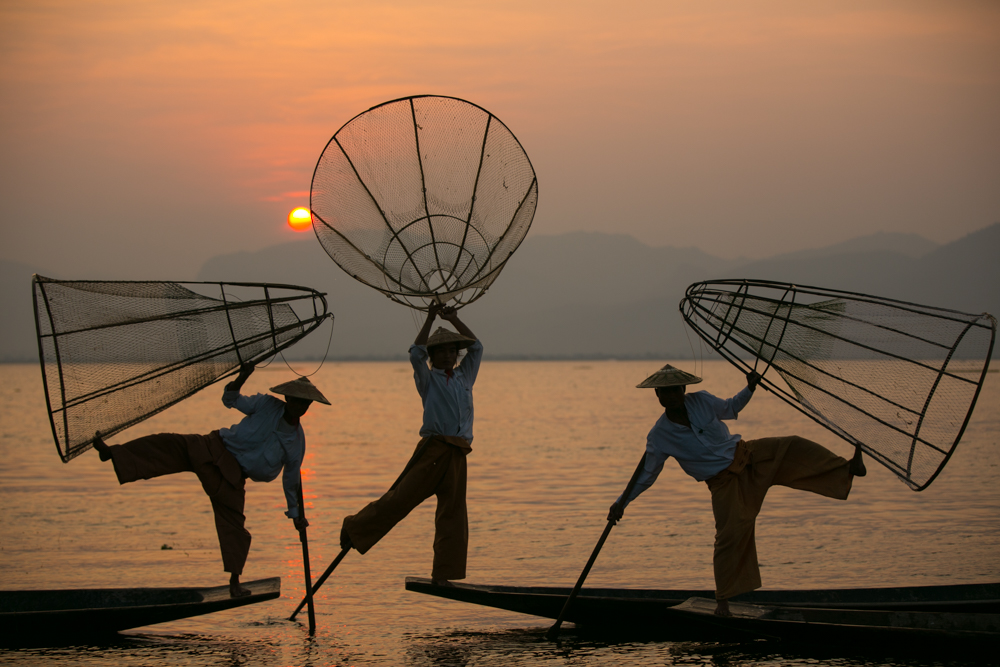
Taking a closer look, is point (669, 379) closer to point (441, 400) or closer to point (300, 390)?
point (441, 400)

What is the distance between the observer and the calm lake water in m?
6.46

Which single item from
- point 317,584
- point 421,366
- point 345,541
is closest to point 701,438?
point 421,366

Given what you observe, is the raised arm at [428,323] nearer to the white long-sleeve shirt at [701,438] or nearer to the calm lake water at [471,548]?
the white long-sleeve shirt at [701,438]

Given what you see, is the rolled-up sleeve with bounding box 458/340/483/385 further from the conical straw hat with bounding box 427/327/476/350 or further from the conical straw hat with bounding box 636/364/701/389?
Answer: the conical straw hat with bounding box 636/364/701/389

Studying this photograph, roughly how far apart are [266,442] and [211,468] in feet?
1.34

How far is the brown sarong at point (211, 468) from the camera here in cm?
629

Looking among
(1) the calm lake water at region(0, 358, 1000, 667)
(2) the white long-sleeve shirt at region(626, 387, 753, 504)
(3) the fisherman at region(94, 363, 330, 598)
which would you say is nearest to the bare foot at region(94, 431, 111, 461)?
(3) the fisherman at region(94, 363, 330, 598)

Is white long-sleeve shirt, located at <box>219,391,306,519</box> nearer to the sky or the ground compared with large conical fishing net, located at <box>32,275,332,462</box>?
nearer to the ground

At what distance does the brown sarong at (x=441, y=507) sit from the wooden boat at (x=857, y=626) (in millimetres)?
1562

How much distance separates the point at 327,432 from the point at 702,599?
2006cm

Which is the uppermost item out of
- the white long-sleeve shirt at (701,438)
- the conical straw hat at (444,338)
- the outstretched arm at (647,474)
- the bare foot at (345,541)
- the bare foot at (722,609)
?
the conical straw hat at (444,338)

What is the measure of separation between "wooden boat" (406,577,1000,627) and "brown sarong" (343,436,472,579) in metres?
0.22

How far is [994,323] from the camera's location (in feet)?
19.0

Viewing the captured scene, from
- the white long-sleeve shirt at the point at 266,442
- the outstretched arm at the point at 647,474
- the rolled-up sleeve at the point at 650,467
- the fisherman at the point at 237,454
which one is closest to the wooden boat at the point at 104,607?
the fisherman at the point at 237,454
